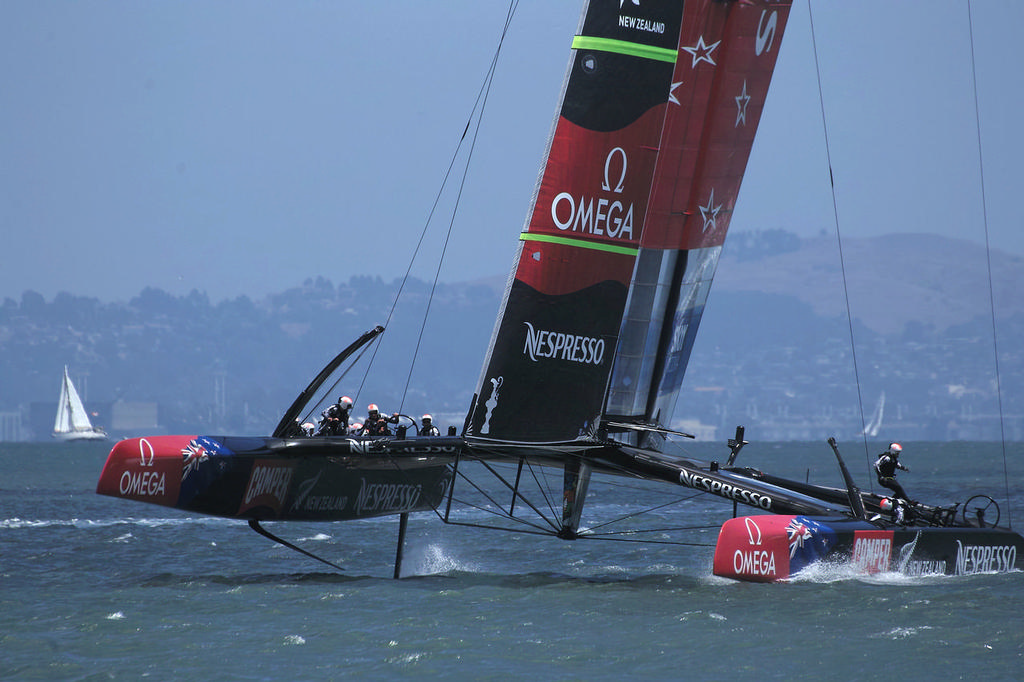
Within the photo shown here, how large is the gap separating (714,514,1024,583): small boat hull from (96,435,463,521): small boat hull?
2.42m

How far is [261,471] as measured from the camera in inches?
459

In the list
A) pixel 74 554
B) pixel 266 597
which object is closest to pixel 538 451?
pixel 266 597

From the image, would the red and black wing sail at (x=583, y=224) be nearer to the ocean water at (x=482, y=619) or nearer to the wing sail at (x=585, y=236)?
the wing sail at (x=585, y=236)

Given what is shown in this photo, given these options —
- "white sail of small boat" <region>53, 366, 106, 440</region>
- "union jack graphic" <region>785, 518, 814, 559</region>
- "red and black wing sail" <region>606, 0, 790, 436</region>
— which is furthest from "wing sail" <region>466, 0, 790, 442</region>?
"white sail of small boat" <region>53, 366, 106, 440</region>

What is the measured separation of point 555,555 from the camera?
15305 millimetres

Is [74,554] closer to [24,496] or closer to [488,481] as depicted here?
[24,496]

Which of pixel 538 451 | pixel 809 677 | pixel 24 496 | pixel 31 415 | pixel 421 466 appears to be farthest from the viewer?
pixel 31 415

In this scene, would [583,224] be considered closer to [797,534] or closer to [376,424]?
[376,424]

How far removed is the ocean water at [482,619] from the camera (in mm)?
8727

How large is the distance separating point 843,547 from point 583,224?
3288mm

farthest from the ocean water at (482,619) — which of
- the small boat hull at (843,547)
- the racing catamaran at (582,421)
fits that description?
the racing catamaran at (582,421)

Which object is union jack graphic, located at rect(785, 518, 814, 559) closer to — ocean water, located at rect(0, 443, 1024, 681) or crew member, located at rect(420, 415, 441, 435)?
ocean water, located at rect(0, 443, 1024, 681)

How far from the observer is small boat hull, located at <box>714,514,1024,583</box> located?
34.4 ft

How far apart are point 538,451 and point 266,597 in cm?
261
